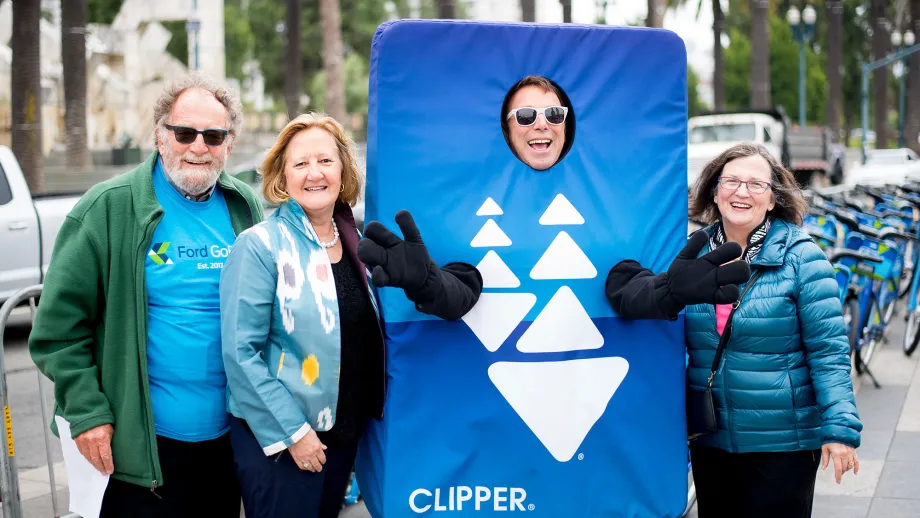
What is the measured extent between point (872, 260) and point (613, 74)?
15.5ft

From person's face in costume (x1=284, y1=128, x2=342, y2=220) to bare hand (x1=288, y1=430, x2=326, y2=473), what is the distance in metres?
0.64

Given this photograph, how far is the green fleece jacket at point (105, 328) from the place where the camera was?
2.76 metres

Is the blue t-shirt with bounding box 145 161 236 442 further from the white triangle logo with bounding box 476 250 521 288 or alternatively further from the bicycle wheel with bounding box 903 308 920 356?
the bicycle wheel with bounding box 903 308 920 356

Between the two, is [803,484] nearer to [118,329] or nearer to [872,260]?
[118,329]

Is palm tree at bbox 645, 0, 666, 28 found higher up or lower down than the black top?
higher up

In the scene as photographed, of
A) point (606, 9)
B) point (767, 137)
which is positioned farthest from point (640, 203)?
point (606, 9)

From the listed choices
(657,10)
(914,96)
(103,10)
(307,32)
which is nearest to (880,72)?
(914,96)

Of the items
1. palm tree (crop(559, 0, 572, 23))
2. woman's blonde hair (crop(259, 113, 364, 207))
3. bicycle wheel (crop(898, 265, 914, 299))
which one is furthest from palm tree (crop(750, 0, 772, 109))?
woman's blonde hair (crop(259, 113, 364, 207))

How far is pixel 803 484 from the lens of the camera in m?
3.03

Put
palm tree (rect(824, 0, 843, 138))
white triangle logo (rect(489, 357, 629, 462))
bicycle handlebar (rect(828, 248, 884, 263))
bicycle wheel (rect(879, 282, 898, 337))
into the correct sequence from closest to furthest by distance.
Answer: white triangle logo (rect(489, 357, 629, 462))
bicycle handlebar (rect(828, 248, 884, 263))
bicycle wheel (rect(879, 282, 898, 337))
palm tree (rect(824, 0, 843, 138))

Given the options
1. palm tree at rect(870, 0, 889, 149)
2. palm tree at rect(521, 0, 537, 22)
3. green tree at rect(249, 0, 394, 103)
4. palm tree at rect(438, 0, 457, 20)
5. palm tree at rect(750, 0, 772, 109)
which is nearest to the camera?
palm tree at rect(438, 0, 457, 20)

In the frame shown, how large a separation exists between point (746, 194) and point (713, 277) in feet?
1.59

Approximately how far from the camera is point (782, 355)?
118 inches

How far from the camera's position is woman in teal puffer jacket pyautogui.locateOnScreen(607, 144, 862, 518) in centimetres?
292
